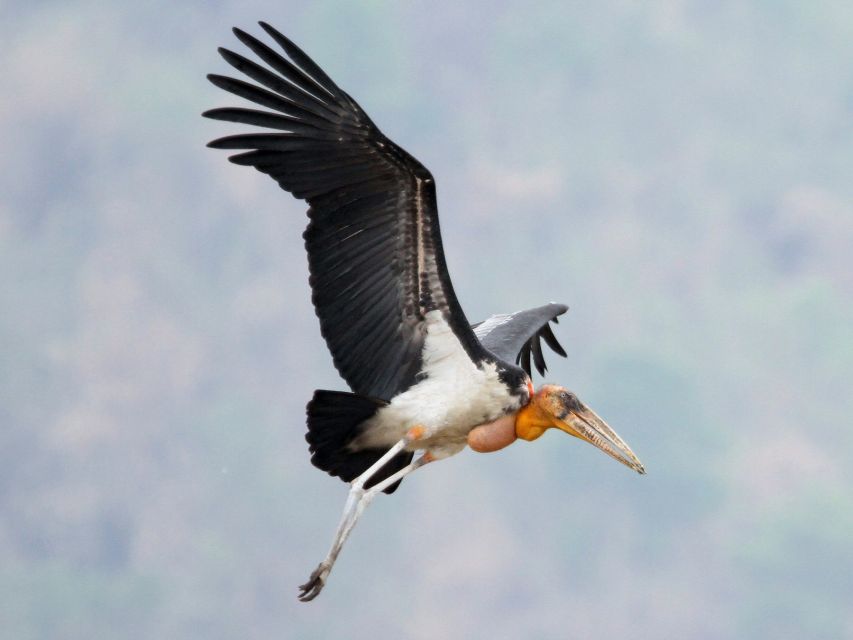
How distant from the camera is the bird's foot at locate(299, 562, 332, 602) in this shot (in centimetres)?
1425

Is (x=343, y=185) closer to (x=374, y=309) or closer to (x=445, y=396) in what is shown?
(x=374, y=309)

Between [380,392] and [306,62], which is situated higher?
[306,62]

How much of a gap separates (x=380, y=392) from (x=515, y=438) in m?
1.20

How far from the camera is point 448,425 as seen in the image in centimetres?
1494

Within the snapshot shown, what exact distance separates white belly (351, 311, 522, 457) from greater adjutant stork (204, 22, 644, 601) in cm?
1

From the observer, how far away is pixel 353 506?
47.9ft

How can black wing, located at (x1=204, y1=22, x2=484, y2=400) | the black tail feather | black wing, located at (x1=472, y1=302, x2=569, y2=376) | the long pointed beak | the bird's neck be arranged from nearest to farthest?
black wing, located at (x1=204, y1=22, x2=484, y2=400), the black tail feather, the long pointed beak, the bird's neck, black wing, located at (x1=472, y1=302, x2=569, y2=376)

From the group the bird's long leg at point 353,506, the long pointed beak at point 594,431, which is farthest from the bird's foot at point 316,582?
the long pointed beak at point 594,431

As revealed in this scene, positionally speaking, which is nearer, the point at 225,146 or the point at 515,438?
the point at 225,146

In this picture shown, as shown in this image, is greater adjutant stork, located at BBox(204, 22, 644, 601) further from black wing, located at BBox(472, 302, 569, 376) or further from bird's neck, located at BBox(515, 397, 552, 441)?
black wing, located at BBox(472, 302, 569, 376)

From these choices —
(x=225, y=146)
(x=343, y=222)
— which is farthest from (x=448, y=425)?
(x=225, y=146)

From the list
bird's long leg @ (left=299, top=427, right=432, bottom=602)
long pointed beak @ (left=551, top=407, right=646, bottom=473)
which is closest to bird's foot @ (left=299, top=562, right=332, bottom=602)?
bird's long leg @ (left=299, top=427, right=432, bottom=602)

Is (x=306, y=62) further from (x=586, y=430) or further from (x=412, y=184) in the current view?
(x=586, y=430)

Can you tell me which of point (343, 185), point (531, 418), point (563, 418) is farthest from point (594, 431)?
point (343, 185)
